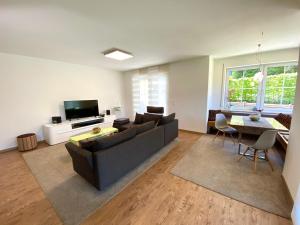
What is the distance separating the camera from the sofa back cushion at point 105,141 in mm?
1903

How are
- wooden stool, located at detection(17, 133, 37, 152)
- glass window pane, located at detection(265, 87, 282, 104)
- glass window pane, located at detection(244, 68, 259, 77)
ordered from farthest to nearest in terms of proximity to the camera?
glass window pane, located at detection(244, 68, 259, 77)
glass window pane, located at detection(265, 87, 282, 104)
wooden stool, located at detection(17, 133, 37, 152)

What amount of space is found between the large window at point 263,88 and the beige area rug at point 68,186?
3295mm

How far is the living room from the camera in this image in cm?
168

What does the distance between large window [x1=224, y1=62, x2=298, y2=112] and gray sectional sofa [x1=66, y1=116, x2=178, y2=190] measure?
3499 mm

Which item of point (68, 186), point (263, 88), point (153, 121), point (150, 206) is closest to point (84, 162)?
point (68, 186)

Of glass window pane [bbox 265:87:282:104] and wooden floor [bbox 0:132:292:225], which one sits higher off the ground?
glass window pane [bbox 265:87:282:104]

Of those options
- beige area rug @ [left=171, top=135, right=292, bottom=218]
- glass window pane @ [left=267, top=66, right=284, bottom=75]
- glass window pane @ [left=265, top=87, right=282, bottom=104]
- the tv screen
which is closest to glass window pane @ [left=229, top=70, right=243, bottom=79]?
glass window pane @ [left=267, top=66, right=284, bottom=75]

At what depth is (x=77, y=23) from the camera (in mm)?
2064

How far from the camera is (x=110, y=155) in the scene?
1.97 meters

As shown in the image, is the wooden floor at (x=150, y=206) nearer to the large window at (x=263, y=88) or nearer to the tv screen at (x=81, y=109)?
the tv screen at (x=81, y=109)

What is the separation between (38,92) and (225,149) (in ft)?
17.7

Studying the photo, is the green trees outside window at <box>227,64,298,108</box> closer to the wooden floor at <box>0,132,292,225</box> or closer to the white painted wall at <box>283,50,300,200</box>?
the white painted wall at <box>283,50,300,200</box>

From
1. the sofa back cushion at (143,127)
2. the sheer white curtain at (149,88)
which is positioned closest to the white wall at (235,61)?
the sheer white curtain at (149,88)

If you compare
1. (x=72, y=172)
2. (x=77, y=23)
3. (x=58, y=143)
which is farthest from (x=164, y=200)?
(x=58, y=143)
